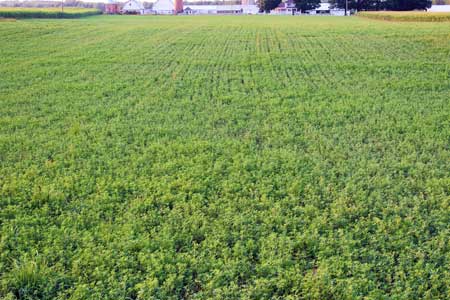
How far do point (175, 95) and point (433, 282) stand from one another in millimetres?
8646

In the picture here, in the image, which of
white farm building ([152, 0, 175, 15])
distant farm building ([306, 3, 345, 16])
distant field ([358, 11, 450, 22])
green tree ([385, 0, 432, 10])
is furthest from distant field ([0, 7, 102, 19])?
green tree ([385, 0, 432, 10])

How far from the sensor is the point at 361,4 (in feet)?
264

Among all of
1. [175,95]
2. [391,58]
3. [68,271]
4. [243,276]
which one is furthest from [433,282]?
[391,58]

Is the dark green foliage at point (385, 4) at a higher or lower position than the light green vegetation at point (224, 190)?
higher

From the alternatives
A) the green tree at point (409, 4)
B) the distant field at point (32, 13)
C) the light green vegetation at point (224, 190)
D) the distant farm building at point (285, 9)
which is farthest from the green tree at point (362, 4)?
the light green vegetation at point (224, 190)

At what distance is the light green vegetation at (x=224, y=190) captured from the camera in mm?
4102

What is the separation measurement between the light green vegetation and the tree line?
221 ft

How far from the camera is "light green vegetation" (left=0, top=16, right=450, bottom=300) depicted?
4.10m

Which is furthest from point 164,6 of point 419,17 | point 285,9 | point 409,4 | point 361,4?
point 419,17

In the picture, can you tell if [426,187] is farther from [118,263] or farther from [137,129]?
[137,129]

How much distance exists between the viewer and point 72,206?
17.8 feet

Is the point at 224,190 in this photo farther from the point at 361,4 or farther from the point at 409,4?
the point at 361,4

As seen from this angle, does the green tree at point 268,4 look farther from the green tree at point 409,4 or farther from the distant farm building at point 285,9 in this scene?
the green tree at point 409,4

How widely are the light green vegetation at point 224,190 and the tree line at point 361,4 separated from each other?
67339mm
